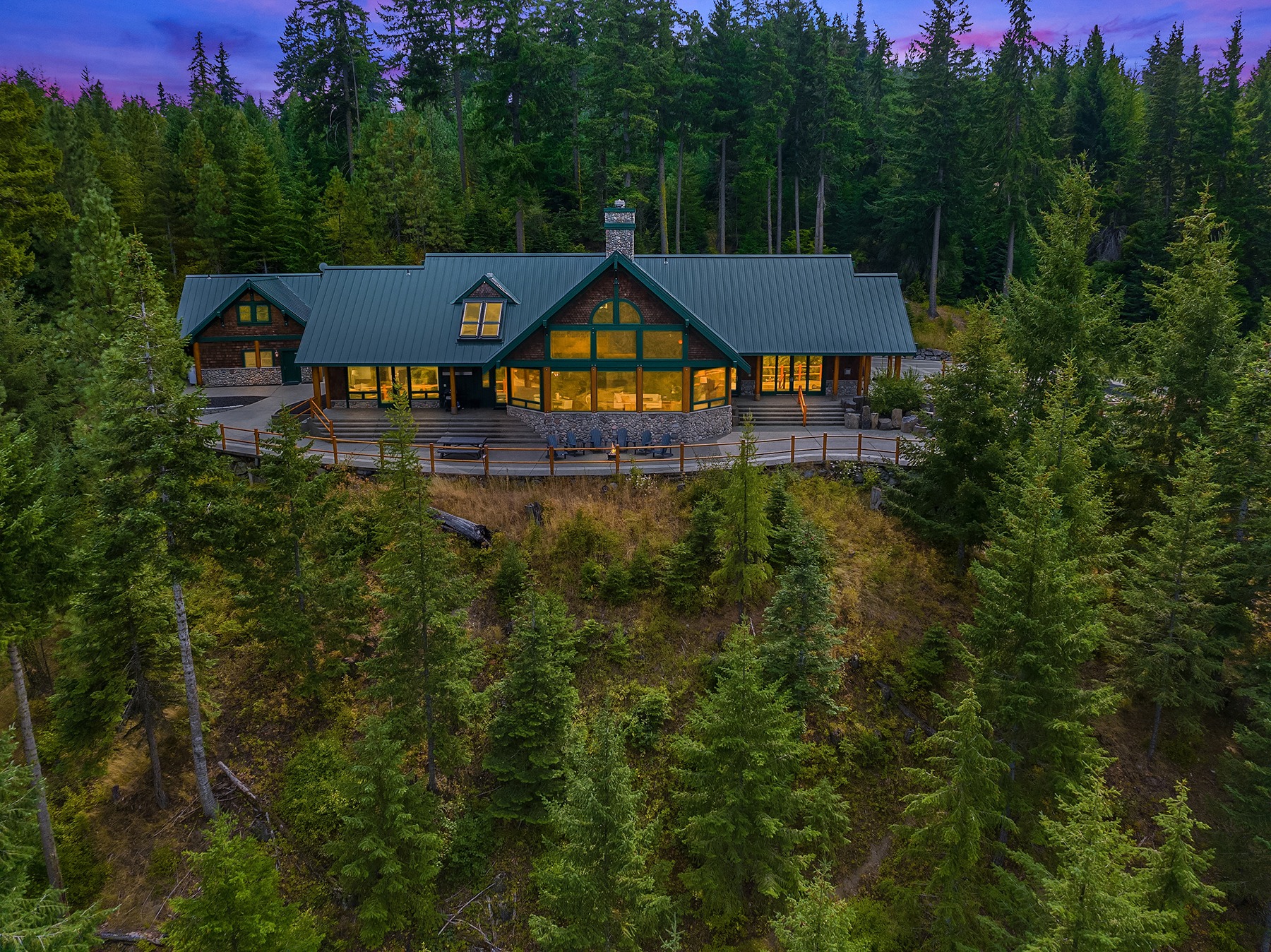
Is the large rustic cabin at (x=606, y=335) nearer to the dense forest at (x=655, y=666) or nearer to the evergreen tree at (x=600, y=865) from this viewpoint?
the dense forest at (x=655, y=666)

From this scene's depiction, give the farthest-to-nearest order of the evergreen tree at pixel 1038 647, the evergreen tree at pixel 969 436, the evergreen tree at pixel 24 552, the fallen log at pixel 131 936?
the evergreen tree at pixel 969 436 < the fallen log at pixel 131 936 < the evergreen tree at pixel 1038 647 < the evergreen tree at pixel 24 552

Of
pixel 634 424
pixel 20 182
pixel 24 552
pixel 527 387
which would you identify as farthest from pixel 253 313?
pixel 24 552

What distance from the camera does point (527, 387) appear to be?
2652 centimetres

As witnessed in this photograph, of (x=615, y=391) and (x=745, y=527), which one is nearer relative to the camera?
(x=745, y=527)

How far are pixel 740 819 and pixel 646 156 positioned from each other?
1500 inches

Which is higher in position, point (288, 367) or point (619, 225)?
point (619, 225)

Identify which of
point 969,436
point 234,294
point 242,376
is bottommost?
point 969,436

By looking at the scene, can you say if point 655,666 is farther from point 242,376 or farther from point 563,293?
point 242,376

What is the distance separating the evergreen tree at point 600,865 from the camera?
33.7 ft

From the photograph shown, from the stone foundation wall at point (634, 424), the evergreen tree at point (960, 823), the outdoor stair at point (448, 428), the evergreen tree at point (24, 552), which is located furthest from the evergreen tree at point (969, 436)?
the evergreen tree at point (24, 552)

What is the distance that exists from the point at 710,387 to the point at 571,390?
493cm

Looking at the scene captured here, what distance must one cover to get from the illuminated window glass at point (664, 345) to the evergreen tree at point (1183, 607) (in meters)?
14.4

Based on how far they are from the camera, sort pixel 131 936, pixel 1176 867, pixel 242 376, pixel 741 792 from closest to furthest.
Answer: pixel 1176 867 → pixel 741 792 → pixel 131 936 → pixel 242 376

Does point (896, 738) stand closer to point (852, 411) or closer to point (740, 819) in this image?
point (740, 819)
